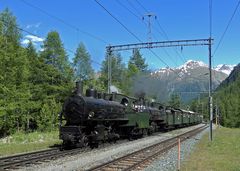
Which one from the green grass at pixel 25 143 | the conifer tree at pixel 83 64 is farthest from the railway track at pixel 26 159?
the conifer tree at pixel 83 64

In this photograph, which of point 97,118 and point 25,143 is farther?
point 25,143

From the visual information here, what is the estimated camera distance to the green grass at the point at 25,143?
21938 mm

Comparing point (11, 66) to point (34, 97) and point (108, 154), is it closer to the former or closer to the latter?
point (34, 97)

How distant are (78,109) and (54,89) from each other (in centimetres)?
3406

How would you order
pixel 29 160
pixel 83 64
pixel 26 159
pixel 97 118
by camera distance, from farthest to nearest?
pixel 83 64 → pixel 97 118 → pixel 26 159 → pixel 29 160

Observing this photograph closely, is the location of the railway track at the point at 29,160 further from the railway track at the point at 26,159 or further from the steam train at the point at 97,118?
the steam train at the point at 97,118

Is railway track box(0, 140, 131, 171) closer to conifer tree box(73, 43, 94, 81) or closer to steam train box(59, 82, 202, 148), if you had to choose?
steam train box(59, 82, 202, 148)

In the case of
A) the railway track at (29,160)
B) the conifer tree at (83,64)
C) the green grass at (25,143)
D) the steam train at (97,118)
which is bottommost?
the railway track at (29,160)

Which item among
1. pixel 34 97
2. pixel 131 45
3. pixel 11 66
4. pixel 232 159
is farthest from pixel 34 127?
pixel 232 159

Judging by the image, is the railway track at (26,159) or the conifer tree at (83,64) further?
the conifer tree at (83,64)

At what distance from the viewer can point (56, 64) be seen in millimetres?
58625

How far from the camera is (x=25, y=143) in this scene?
26531 millimetres

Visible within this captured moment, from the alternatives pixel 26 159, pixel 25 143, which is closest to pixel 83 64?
pixel 25 143

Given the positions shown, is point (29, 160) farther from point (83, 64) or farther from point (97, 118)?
point (83, 64)
